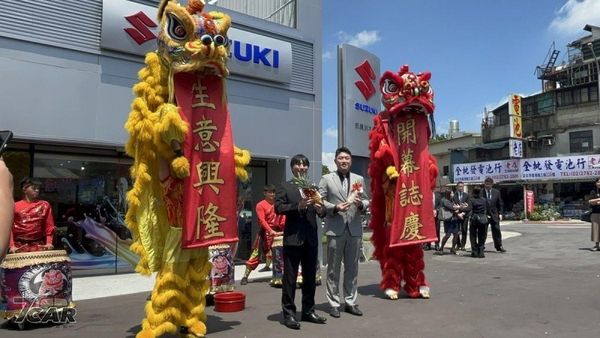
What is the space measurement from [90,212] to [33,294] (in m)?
3.87

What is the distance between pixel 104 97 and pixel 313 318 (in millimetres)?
5555

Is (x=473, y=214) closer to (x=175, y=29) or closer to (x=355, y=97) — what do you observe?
(x=355, y=97)

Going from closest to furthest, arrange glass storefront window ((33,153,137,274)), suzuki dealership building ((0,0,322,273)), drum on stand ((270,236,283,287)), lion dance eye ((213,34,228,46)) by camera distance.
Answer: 1. lion dance eye ((213,34,228,46))
2. suzuki dealership building ((0,0,322,273))
3. drum on stand ((270,236,283,287))
4. glass storefront window ((33,153,137,274))

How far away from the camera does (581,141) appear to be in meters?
30.7

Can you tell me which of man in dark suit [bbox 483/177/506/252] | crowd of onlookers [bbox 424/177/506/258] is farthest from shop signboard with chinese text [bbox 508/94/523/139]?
man in dark suit [bbox 483/177/506/252]

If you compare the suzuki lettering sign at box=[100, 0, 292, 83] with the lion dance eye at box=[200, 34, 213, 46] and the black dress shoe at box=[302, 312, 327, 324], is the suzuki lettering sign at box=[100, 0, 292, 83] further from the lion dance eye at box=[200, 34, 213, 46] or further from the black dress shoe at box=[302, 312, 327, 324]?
the black dress shoe at box=[302, 312, 327, 324]

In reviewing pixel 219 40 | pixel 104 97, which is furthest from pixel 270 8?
pixel 219 40

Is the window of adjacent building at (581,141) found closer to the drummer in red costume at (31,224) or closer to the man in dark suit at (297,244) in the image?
the man in dark suit at (297,244)

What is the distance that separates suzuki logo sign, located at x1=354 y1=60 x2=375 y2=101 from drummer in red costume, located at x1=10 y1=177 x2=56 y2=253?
34.6ft

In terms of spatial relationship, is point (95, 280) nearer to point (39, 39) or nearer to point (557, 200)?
point (39, 39)

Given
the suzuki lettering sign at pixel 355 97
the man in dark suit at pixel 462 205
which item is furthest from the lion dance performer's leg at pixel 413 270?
the suzuki lettering sign at pixel 355 97

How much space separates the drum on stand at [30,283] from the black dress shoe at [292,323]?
2.74m

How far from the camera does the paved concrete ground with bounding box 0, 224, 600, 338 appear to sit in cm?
519

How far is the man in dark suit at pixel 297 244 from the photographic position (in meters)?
5.39
